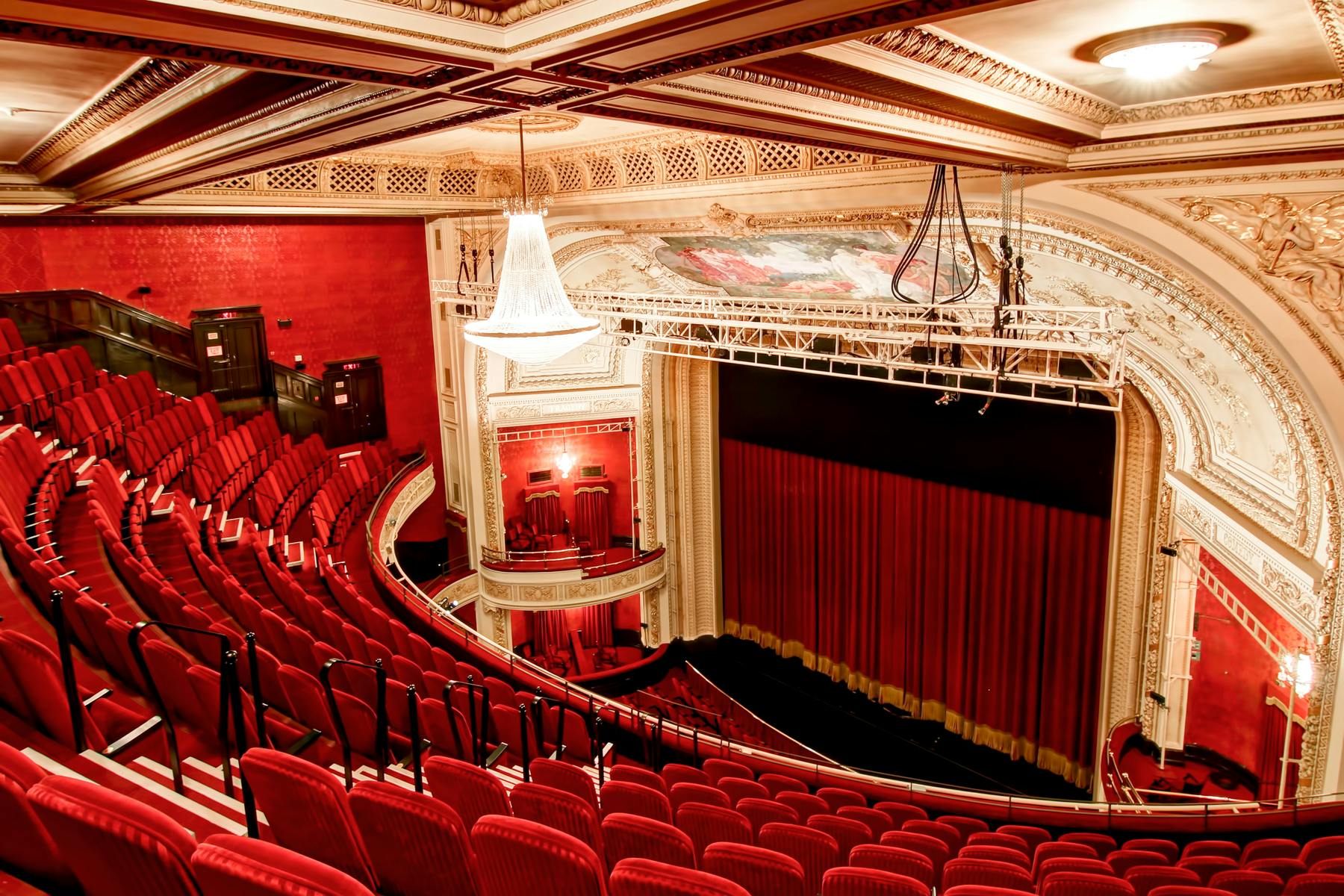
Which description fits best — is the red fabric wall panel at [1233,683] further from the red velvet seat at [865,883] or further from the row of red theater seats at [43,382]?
the row of red theater seats at [43,382]

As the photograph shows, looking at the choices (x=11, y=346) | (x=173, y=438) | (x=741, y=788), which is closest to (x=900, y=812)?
(x=741, y=788)

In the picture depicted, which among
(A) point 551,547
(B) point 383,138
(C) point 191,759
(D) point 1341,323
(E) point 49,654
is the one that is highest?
(B) point 383,138

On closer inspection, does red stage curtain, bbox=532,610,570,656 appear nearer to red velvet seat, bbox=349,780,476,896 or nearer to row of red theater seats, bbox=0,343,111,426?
row of red theater seats, bbox=0,343,111,426

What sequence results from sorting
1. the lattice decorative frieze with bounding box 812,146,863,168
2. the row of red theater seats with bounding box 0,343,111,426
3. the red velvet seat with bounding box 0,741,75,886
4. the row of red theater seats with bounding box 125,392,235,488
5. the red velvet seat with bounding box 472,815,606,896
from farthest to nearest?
the row of red theater seats with bounding box 125,392,235,488, the row of red theater seats with bounding box 0,343,111,426, the lattice decorative frieze with bounding box 812,146,863,168, the red velvet seat with bounding box 472,815,606,896, the red velvet seat with bounding box 0,741,75,886

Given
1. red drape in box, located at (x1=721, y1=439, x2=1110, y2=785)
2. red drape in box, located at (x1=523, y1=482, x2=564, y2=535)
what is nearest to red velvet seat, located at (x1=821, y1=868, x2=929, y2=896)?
red drape in box, located at (x1=721, y1=439, x2=1110, y2=785)

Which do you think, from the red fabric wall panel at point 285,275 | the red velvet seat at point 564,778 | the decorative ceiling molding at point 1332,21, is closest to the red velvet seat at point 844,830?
the red velvet seat at point 564,778

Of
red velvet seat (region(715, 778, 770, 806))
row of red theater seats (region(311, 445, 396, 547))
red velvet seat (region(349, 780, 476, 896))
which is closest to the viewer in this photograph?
red velvet seat (region(349, 780, 476, 896))

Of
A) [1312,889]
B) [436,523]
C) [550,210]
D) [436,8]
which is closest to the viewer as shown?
[436,8]

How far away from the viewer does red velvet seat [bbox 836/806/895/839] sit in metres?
5.09

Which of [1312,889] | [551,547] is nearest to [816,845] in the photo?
[1312,889]

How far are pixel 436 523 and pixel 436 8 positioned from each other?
10676 mm

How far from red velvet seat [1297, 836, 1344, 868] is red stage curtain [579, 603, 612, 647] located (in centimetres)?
971

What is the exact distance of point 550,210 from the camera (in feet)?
28.2

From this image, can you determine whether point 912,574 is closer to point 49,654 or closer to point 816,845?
point 816,845
